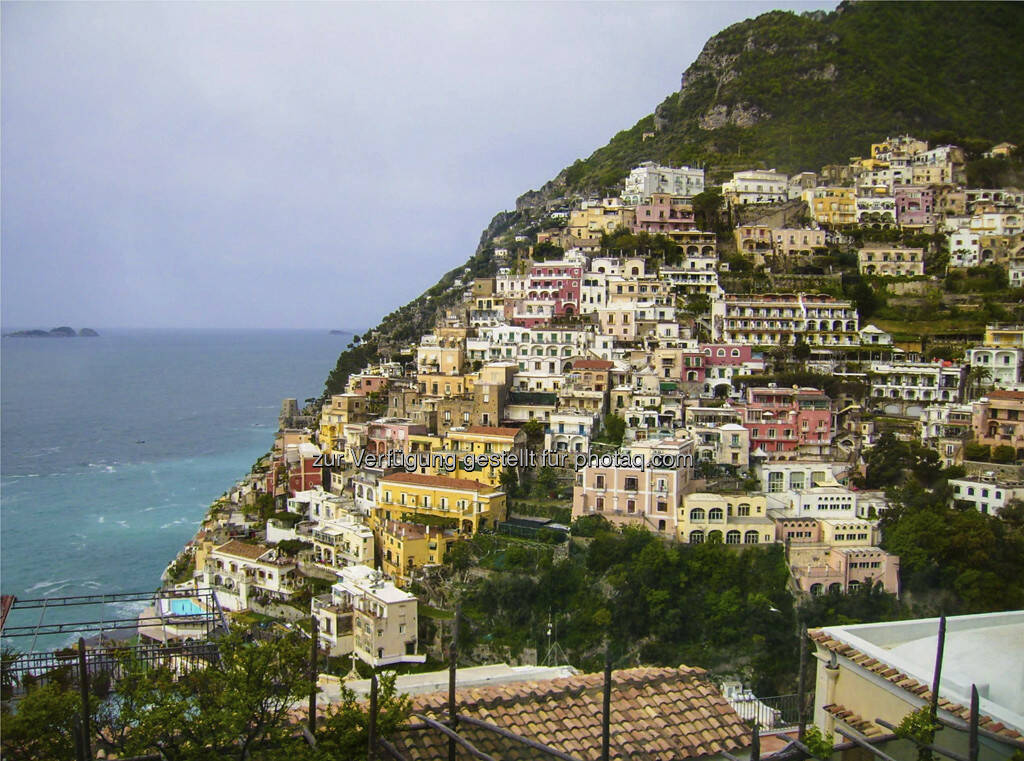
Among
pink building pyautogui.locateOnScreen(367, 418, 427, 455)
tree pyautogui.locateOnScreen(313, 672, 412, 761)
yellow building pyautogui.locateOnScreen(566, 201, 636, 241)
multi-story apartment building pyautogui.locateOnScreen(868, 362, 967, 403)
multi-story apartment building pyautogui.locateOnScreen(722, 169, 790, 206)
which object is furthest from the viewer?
multi-story apartment building pyautogui.locateOnScreen(722, 169, 790, 206)

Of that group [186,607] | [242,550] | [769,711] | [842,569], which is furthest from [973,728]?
[242,550]

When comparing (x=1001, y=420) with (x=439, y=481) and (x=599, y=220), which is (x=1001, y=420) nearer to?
(x=439, y=481)

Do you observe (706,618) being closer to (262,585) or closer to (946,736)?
(262,585)

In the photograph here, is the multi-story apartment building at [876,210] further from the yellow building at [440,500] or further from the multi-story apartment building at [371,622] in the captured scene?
the multi-story apartment building at [371,622]

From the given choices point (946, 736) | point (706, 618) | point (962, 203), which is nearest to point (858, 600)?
point (706, 618)

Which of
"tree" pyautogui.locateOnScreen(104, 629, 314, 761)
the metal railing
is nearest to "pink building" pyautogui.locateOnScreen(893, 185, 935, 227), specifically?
the metal railing

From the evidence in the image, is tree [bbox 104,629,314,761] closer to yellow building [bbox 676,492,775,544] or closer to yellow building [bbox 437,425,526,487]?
yellow building [bbox 676,492,775,544]
